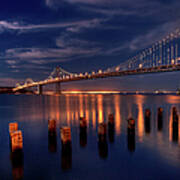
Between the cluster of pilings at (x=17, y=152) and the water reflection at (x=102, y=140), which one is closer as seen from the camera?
the cluster of pilings at (x=17, y=152)

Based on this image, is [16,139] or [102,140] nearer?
[16,139]

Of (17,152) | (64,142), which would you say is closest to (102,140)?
(64,142)

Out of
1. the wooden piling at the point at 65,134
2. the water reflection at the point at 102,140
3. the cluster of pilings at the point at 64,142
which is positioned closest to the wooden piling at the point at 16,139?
the cluster of pilings at the point at 64,142

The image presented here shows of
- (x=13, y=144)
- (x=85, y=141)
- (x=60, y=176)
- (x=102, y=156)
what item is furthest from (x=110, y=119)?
(x=13, y=144)

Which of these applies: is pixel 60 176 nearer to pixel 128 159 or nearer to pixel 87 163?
pixel 87 163

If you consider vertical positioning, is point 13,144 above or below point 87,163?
above

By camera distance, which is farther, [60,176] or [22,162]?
[22,162]

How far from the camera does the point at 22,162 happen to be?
5.58 m

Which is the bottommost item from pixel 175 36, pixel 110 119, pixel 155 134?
pixel 155 134

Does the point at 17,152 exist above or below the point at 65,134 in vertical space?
below

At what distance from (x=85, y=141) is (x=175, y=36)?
45.0 meters

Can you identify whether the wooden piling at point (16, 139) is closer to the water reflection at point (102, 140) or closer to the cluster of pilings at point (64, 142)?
the cluster of pilings at point (64, 142)

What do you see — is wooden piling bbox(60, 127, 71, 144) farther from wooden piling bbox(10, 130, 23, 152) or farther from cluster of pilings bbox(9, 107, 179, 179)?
wooden piling bbox(10, 130, 23, 152)

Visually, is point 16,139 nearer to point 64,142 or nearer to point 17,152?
point 17,152
